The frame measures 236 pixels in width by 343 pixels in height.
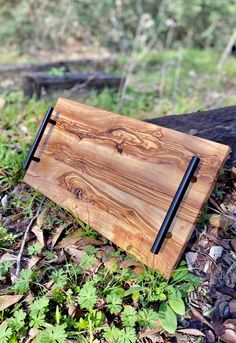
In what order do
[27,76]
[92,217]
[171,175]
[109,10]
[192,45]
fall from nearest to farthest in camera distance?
1. [171,175]
2. [92,217]
3. [27,76]
4. [109,10]
5. [192,45]

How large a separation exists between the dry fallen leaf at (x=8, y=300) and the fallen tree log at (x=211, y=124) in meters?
1.16

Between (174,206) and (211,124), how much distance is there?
0.98m

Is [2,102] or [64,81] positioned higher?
[64,81]

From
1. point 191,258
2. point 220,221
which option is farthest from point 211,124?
point 191,258

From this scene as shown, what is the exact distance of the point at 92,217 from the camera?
1726 mm

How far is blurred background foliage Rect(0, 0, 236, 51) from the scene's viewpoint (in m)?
7.54

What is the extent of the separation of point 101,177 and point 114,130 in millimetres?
254

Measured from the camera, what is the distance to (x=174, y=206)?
1389mm

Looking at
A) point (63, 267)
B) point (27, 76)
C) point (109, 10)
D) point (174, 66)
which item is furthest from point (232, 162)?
point (109, 10)

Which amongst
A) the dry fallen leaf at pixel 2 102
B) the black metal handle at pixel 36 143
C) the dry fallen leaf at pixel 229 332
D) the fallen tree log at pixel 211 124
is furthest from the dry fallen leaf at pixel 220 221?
the dry fallen leaf at pixel 2 102

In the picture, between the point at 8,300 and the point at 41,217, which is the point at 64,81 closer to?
the point at 41,217

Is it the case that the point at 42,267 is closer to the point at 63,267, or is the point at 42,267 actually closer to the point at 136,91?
the point at 63,267

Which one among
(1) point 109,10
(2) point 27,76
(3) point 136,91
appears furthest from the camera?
(1) point 109,10

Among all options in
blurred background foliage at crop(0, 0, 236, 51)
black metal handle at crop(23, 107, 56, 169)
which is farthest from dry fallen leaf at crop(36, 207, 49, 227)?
blurred background foliage at crop(0, 0, 236, 51)
